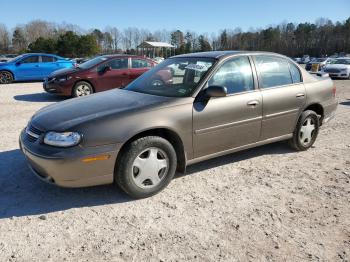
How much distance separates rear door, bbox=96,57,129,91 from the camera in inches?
416

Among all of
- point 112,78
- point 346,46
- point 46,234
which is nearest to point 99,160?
point 46,234

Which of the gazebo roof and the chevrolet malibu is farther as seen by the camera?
the gazebo roof

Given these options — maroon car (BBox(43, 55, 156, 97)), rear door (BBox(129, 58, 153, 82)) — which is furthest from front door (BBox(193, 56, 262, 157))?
rear door (BBox(129, 58, 153, 82))

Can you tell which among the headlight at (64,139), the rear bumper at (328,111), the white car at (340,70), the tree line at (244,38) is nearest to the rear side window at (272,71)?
the rear bumper at (328,111)

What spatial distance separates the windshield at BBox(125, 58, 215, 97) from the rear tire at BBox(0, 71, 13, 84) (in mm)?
12484

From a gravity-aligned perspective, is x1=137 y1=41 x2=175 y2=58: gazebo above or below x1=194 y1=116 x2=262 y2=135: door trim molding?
above

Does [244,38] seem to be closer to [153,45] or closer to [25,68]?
[153,45]

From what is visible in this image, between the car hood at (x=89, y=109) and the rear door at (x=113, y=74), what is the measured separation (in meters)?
6.27

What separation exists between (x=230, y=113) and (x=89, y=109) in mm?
1725

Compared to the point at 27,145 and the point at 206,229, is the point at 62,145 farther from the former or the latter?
the point at 206,229

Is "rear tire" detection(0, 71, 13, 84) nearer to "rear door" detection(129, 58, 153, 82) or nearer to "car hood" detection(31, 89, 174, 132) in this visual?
"rear door" detection(129, 58, 153, 82)

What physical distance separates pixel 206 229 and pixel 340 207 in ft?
5.07

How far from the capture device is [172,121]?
3.82 m

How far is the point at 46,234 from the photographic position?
308cm
